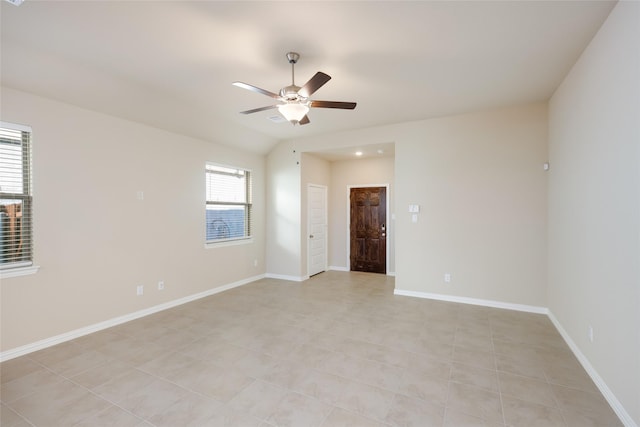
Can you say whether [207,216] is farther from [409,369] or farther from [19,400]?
[409,369]

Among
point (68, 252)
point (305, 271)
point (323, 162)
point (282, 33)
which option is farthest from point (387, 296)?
point (68, 252)

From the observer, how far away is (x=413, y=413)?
6.83 ft

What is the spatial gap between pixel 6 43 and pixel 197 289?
3.66 meters

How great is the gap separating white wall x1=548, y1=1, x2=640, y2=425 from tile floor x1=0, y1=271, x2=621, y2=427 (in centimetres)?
34

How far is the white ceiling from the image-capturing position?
6.99 feet

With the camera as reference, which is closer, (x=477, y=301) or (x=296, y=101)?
(x=296, y=101)

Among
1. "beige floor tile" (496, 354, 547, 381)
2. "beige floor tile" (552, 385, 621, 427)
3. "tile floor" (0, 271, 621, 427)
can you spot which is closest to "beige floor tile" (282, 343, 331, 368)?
"tile floor" (0, 271, 621, 427)

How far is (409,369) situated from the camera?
105 inches

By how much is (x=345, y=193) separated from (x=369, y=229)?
3.46 feet

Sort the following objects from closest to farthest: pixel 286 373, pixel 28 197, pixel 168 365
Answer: pixel 286 373, pixel 168 365, pixel 28 197

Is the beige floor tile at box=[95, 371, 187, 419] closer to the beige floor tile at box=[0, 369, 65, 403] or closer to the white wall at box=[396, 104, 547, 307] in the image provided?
the beige floor tile at box=[0, 369, 65, 403]

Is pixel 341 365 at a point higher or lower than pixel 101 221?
lower

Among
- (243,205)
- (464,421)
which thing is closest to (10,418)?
(464,421)

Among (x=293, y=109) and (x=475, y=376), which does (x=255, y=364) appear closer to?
(x=475, y=376)
